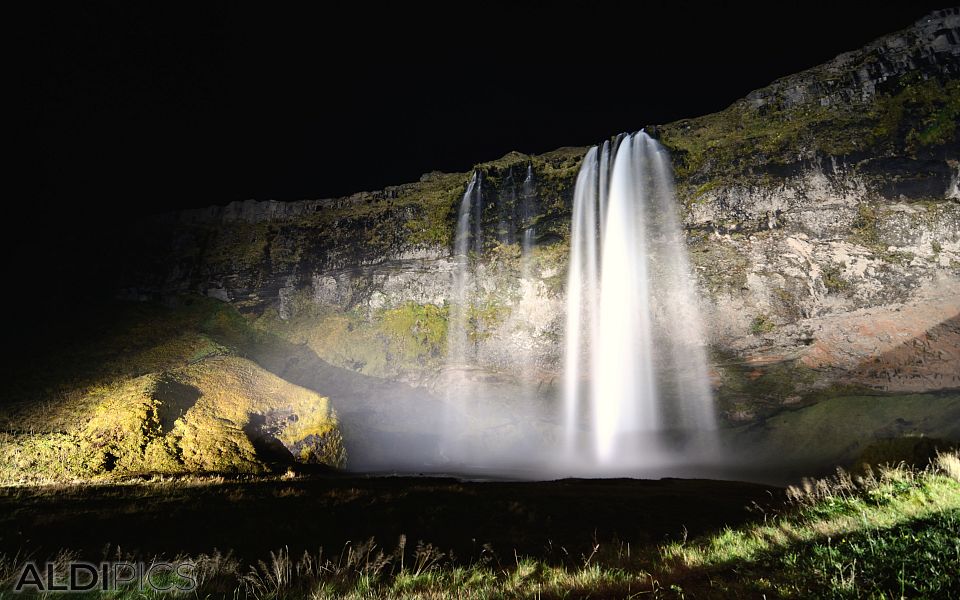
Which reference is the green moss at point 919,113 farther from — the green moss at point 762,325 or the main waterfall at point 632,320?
the main waterfall at point 632,320

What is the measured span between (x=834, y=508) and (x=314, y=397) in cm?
2978

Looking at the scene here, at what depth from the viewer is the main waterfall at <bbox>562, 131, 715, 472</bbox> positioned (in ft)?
115

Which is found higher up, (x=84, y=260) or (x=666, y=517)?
(x=84, y=260)

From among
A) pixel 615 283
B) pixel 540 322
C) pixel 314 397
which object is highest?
pixel 615 283

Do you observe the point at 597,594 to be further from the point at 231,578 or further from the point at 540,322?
the point at 540,322

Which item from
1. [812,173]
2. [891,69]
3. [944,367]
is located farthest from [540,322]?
[891,69]

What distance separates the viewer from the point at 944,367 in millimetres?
29844

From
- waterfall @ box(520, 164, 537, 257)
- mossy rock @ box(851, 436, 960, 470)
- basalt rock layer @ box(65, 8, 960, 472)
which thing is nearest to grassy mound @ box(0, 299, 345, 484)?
basalt rock layer @ box(65, 8, 960, 472)

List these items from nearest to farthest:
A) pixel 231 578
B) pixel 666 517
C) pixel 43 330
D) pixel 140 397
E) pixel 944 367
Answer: pixel 231 578 → pixel 666 517 → pixel 140 397 → pixel 944 367 → pixel 43 330

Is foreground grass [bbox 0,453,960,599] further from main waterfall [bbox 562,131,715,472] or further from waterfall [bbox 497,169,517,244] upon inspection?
waterfall [bbox 497,169,517,244]

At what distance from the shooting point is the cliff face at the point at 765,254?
29125 millimetres

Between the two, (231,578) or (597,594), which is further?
(231,578)

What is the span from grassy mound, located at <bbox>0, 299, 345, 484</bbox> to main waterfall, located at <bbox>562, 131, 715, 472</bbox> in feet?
73.9

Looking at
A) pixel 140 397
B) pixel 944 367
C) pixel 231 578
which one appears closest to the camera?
pixel 231 578
